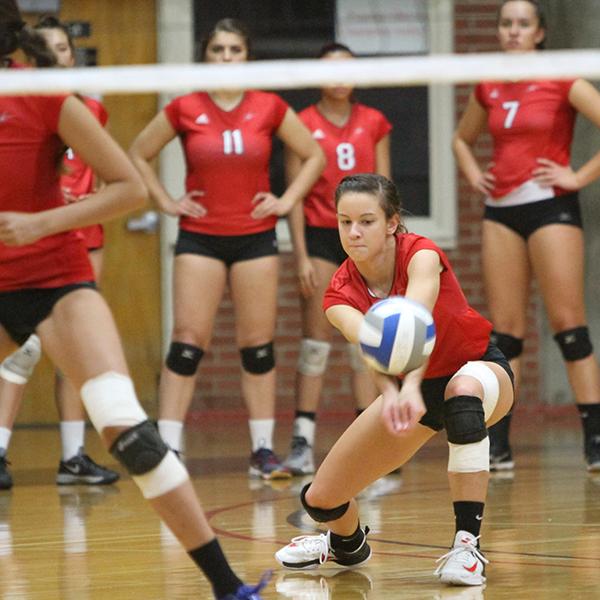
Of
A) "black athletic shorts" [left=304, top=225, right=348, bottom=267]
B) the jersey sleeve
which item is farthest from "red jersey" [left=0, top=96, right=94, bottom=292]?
"black athletic shorts" [left=304, top=225, right=348, bottom=267]

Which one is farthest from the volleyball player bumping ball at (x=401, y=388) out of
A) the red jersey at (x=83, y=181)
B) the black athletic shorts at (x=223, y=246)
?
the red jersey at (x=83, y=181)

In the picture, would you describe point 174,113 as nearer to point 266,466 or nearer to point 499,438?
point 266,466

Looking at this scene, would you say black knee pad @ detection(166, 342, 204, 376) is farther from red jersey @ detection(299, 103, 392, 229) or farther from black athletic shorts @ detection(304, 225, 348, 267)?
red jersey @ detection(299, 103, 392, 229)

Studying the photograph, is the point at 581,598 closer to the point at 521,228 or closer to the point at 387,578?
the point at 387,578

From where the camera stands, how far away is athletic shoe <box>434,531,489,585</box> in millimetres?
3582

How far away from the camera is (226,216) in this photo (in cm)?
589

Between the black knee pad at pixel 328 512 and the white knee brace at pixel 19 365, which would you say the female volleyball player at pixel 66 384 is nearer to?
the white knee brace at pixel 19 365

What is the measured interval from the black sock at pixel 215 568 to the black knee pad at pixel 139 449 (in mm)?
231

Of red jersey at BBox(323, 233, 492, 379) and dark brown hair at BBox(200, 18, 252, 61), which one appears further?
dark brown hair at BBox(200, 18, 252, 61)

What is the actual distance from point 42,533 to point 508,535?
159 cm

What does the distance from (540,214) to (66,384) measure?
7.32ft

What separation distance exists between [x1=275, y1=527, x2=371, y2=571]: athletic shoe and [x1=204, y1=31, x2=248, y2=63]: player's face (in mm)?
2529

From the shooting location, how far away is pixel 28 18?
8000 millimetres

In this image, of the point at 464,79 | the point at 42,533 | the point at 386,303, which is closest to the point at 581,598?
the point at 386,303
